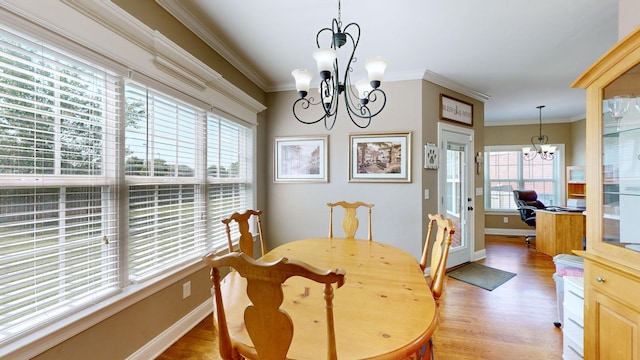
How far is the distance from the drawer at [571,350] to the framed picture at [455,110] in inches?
104

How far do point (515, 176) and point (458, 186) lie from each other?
3240 mm

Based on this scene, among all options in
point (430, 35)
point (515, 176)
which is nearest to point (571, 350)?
point (430, 35)

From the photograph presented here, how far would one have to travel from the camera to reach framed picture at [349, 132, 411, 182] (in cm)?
329

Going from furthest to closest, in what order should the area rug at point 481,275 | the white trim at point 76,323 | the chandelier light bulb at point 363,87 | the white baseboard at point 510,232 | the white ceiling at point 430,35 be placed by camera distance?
1. the white baseboard at point 510,232
2. the area rug at point 481,275
3. the white ceiling at point 430,35
4. the chandelier light bulb at point 363,87
5. the white trim at point 76,323

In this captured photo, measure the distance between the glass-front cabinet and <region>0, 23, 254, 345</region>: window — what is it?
2.82m

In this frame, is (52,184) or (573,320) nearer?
(52,184)

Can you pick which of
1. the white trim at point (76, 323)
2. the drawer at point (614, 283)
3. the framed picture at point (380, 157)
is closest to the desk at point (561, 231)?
the framed picture at point (380, 157)

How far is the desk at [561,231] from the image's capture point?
404cm

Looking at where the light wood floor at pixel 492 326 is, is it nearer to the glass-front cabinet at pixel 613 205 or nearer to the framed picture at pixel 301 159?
the glass-front cabinet at pixel 613 205

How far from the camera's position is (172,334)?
2.03 meters

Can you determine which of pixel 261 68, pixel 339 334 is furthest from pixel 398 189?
pixel 339 334

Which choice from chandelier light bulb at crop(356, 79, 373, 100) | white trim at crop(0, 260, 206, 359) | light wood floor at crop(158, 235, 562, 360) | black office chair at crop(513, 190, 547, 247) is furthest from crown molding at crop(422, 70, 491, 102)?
white trim at crop(0, 260, 206, 359)

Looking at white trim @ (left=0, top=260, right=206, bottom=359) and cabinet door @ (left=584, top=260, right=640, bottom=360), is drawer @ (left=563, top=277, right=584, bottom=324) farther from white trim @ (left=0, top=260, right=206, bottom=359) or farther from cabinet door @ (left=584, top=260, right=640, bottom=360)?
white trim @ (left=0, top=260, right=206, bottom=359)

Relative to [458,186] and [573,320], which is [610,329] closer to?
[573,320]
